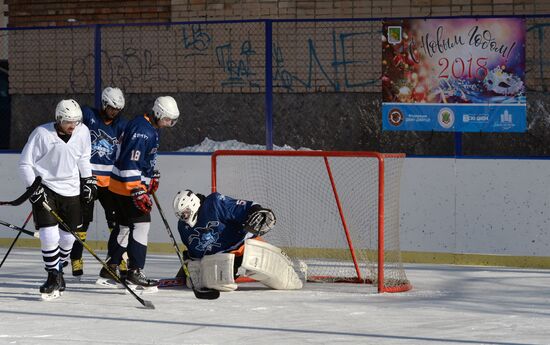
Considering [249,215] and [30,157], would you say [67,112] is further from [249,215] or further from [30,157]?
[249,215]

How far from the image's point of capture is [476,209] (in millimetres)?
11367

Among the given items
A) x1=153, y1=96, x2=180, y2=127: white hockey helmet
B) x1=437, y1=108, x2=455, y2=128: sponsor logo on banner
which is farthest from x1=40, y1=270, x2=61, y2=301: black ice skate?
x1=437, y1=108, x2=455, y2=128: sponsor logo on banner

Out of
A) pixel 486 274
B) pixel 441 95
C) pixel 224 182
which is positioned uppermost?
pixel 441 95

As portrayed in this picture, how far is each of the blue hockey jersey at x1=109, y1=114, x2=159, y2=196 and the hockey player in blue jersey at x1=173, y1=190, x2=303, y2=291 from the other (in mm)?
527

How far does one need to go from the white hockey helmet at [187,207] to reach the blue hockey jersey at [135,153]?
517 millimetres

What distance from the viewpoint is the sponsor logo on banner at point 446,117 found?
11.7 meters

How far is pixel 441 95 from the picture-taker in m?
11.7

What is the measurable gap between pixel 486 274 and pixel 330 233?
1.31 m

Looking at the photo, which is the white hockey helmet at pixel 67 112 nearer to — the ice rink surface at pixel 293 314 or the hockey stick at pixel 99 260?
the hockey stick at pixel 99 260

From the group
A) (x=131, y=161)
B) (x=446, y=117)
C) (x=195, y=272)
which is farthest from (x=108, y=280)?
(x=446, y=117)

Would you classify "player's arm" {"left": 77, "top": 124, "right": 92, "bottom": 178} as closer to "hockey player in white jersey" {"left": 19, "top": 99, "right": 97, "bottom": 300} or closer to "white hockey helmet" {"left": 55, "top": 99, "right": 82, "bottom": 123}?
"hockey player in white jersey" {"left": 19, "top": 99, "right": 97, "bottom": 300}

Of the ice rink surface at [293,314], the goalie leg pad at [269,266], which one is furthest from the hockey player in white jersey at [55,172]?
the goalie leg pad at [269,266]

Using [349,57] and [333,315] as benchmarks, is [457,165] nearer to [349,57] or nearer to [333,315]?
[333,315]

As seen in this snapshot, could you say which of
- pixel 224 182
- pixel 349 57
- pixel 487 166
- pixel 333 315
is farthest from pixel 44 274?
pixel 349 57
